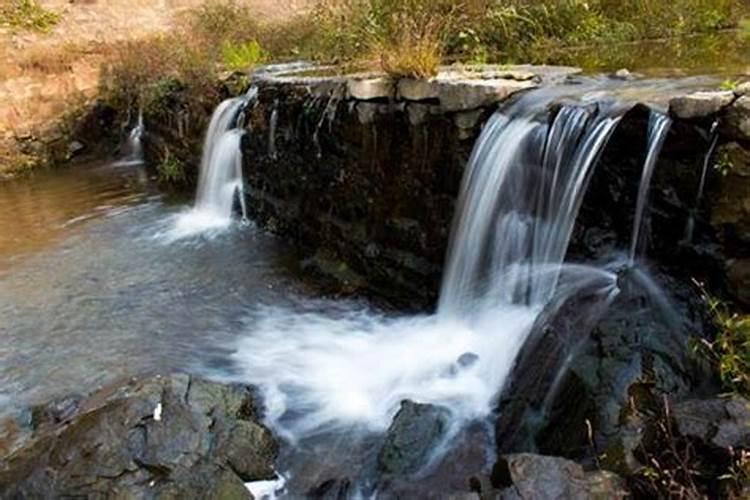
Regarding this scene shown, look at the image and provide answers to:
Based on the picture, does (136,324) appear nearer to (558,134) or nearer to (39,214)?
(558,134)

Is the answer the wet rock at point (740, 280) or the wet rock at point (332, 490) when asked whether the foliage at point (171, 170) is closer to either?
the wet rock at point (332, 490)

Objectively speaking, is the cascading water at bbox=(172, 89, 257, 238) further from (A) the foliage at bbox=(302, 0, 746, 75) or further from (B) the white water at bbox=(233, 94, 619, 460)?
(B) the white water at bbox=(233, 94, 619, 460)

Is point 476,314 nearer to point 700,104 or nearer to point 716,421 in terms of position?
point 700,104

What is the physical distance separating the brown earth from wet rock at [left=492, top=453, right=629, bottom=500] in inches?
452

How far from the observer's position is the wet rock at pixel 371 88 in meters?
5.98

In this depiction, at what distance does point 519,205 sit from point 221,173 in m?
5.02

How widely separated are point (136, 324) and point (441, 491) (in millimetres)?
3238

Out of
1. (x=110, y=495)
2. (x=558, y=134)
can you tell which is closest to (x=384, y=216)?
(x=558, y=134)

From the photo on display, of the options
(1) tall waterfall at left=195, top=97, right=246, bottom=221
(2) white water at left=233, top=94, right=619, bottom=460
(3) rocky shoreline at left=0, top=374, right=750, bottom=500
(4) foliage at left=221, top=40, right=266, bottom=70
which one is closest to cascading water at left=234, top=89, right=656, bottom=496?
(2) white water at left=233, top=94, right=619, bottom=460

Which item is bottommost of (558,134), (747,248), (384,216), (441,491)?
(441,491)

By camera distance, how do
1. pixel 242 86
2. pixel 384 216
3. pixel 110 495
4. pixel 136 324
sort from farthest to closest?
pixel 242 86 < pixel 384 216 < pixel 136 324 < pixel 110 495

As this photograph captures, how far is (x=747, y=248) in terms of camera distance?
3.59 metres

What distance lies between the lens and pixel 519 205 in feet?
16.0

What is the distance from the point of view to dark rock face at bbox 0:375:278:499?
3.46 meters
